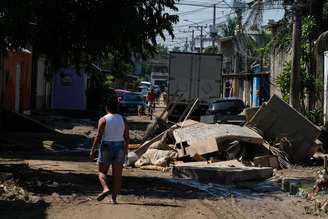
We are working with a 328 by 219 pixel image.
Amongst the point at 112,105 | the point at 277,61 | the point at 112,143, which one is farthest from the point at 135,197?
the point at 277,61

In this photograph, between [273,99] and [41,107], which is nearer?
[273,99]

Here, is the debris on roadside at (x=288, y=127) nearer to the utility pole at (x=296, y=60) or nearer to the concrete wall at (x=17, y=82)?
the utility pole at (x=296, y=60)

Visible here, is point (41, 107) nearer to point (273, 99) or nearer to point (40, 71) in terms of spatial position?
point (40, 71)

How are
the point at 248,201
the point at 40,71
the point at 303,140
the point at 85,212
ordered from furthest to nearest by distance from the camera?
1. the point at 40,71
2. the point at 303,140
3. the point at 248,201
4. the point at 85,212

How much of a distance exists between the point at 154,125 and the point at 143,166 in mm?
6059

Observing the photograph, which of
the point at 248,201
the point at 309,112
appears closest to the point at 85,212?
the point at 248,201

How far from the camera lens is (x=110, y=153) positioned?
35.8 feet

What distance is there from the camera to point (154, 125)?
2384cm

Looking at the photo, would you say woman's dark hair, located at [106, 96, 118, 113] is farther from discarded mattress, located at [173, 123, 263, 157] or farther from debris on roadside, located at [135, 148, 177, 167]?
discarded mattress, located at [173, 123, 263, 157]

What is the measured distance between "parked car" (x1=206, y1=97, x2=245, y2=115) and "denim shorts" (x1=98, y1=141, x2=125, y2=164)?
2044cm

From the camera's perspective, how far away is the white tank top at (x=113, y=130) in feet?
35.5

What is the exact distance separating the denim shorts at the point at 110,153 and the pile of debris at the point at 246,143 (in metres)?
5.79

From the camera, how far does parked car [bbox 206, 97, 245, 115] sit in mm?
31464

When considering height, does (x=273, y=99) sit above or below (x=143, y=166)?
above
